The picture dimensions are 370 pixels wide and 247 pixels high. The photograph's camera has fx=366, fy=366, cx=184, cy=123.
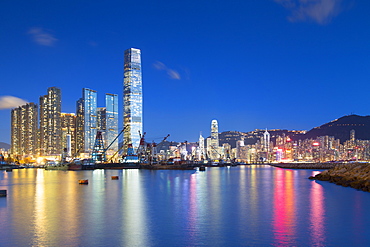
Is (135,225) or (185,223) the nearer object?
(135,225)

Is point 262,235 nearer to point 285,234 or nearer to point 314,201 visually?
point 285,234

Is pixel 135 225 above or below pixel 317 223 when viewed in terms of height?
above

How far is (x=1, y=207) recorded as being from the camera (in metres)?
24.9

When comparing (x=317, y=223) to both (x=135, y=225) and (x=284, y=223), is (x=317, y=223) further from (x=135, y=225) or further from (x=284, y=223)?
(x=135, y=225)

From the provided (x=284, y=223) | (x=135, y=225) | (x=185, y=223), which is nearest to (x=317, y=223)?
(x=284, y=223)

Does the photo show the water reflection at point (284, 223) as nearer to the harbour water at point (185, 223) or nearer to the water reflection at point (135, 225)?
the harbour water at point (185, 223)

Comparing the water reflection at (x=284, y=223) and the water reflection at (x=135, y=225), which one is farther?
the water reflection at (x=284, y=223)

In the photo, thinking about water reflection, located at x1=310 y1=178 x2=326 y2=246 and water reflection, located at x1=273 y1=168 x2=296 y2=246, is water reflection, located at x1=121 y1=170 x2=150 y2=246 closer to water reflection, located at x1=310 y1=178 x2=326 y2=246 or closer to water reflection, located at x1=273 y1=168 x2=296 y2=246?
water reflection, located at x1=273 y1=168 x2=296 y2=246

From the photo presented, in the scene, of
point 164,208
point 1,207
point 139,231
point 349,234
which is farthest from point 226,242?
point 1,207

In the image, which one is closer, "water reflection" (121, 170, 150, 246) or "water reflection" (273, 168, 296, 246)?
"water reflection" (121, 170, 150, 246)

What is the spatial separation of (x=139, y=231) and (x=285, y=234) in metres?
6.49

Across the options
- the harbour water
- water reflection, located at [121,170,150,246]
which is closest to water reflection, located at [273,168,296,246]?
the harbour water

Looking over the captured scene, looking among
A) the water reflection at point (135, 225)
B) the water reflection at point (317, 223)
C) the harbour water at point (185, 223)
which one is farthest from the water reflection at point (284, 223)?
the water reflection at point (135, 225)

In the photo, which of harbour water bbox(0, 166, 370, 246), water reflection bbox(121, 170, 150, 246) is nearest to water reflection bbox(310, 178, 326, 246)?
harbour water bbox(0, 166, 370, 246)
